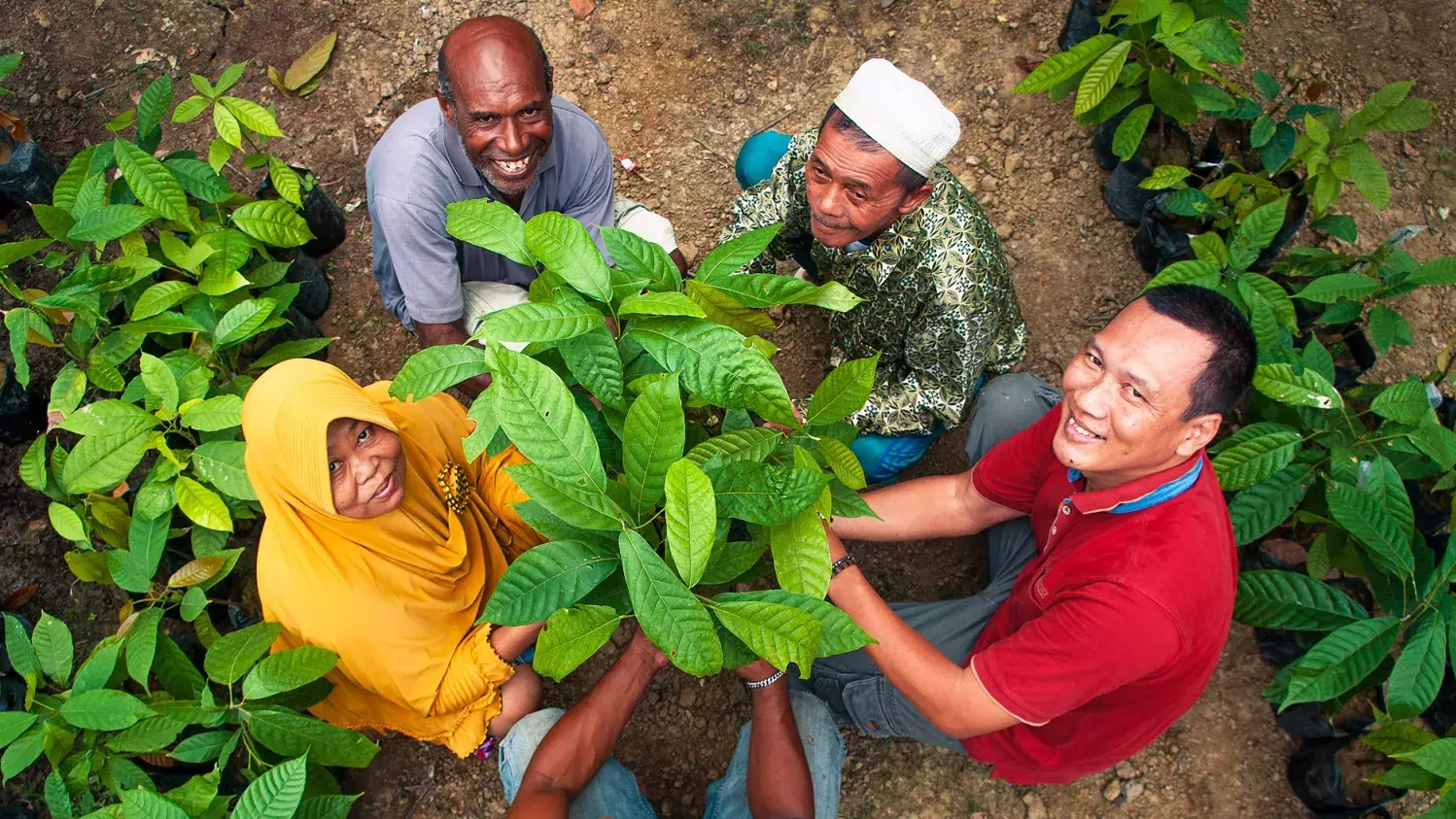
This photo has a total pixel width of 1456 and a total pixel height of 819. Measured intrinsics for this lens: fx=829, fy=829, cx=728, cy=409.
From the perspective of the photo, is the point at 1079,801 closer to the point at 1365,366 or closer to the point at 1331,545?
the point at 1331,545

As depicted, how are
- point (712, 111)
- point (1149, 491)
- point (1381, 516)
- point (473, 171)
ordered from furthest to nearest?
Result: 1. point (712, 111)
2. point (473, 171)
3. point (1381, 516)
4. point (1149, 491)

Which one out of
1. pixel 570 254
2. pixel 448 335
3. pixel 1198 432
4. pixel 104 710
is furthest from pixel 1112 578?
pixel 104 710

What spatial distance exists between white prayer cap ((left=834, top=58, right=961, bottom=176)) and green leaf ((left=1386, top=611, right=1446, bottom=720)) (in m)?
1.76

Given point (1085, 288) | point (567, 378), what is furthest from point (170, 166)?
point (1085, 288)

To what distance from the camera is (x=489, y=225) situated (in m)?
1.50

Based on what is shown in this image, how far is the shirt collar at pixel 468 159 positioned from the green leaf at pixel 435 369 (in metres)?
1.26

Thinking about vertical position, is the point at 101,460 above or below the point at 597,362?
A: below

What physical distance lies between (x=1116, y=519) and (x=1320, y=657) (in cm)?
83

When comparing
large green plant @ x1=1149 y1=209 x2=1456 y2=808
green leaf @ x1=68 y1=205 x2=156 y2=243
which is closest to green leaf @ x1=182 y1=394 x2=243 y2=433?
green leaf @ x1=68 y1=205 x2=156 y2=243

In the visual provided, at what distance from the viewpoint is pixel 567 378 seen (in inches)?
62.0

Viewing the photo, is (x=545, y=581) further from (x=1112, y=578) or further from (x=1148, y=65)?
(x=1148, y=65)

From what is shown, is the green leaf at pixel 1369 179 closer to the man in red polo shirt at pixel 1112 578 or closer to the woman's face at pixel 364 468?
the man in red polo shirt at pixel 1112 578

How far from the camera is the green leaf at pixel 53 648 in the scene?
225cm

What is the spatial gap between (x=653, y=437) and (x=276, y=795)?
123 cm
